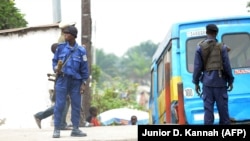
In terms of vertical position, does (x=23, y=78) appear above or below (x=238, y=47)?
below

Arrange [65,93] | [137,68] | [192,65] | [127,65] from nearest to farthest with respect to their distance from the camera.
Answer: [65,93] → [192,65] → [137,68] → [127,65]

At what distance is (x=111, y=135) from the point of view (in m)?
10.2

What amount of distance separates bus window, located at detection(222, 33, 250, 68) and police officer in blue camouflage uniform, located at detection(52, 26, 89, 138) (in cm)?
276

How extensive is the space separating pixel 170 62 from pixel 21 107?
5591 mm

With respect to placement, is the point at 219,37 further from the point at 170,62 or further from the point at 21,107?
the point at 21,107

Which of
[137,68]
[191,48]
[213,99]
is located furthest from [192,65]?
[137,68]

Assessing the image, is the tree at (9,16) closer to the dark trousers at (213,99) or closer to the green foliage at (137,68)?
the dark trousers at (213,99)

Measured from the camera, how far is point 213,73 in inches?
359

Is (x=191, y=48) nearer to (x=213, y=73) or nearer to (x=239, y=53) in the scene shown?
(x=239, y=53)

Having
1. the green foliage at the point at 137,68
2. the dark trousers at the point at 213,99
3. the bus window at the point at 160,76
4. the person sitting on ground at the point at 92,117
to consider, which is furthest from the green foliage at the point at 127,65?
the dark trousers at the point at 213,99

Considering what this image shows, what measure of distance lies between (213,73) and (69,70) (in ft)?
6.62

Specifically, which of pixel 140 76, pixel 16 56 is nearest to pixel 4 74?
pixel 16 56

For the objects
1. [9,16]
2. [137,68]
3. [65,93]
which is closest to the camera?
[65,93]

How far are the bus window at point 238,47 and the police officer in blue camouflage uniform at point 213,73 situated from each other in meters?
1.97
